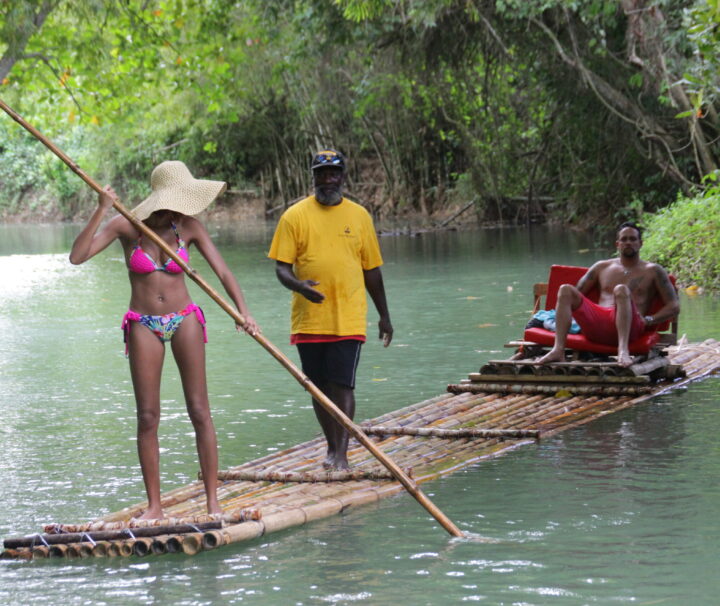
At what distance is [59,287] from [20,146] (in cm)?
3653

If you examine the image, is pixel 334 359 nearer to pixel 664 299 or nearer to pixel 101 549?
pixel 101 549

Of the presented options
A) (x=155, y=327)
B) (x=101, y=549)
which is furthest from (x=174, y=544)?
(x=155, y=327)

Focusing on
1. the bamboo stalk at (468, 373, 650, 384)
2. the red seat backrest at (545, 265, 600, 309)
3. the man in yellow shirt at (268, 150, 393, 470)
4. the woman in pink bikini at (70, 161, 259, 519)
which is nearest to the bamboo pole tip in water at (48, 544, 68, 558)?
the woman in pink bikini at (70, 161, 259, 519)

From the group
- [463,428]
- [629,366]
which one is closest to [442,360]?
[629,366]

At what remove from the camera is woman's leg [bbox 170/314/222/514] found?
5.13 meters

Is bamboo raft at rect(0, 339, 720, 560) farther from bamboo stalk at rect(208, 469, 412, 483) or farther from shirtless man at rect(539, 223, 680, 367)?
shirtless man at rect(539, 223, 680, 367)

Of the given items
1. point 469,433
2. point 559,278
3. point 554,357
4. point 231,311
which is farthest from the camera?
point 559,278

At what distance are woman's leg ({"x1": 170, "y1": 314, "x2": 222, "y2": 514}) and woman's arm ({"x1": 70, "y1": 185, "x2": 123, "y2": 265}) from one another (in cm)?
47

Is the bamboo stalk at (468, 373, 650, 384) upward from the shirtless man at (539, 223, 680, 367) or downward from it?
downward

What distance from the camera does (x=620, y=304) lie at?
27.0ft

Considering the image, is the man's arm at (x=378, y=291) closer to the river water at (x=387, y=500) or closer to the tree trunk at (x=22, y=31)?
the river water at (x=387, y=500)

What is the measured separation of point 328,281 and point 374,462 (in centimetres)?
100

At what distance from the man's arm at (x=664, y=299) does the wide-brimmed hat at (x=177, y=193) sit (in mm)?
4174

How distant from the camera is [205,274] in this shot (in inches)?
770
